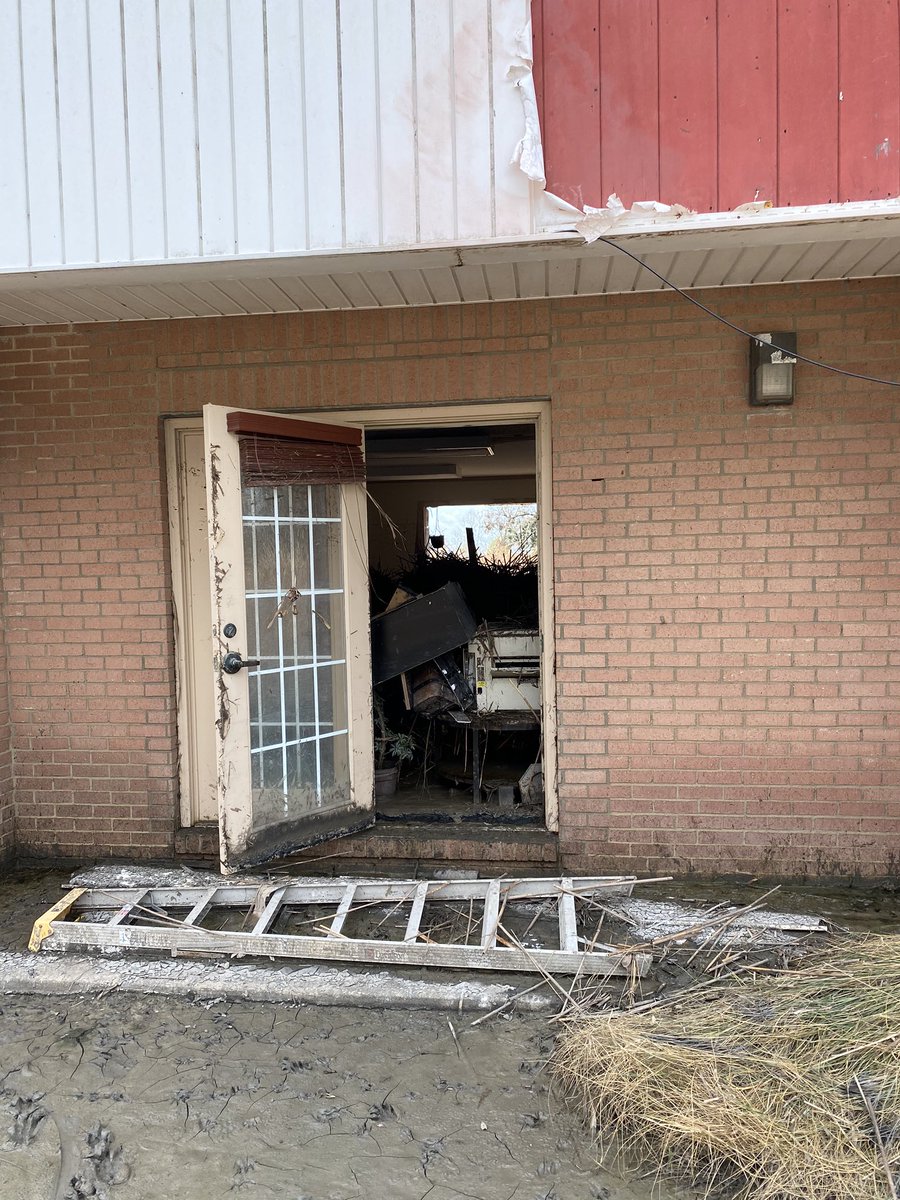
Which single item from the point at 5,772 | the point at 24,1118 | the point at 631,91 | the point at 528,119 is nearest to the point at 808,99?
the point at 631,91

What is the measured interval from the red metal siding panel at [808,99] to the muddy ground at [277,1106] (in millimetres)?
3123

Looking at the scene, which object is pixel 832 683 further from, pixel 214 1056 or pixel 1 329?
pixel 1 329

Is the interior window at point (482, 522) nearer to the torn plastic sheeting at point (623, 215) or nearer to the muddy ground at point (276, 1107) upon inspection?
the torn plastic sheeting at point (623, 215)

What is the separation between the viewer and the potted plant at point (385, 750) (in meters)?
5.01

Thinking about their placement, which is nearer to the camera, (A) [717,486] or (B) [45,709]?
(A) [717,486]

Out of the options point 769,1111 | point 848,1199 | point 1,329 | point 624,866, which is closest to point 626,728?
point 624,866

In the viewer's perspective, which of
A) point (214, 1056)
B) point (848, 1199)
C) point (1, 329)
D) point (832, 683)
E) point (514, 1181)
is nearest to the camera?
point (848, 1199)

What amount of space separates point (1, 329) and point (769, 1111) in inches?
191

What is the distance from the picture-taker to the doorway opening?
189 inches

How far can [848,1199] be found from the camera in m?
2.02

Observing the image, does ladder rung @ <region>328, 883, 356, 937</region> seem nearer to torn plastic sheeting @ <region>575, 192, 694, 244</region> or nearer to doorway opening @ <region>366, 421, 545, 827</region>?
doorway opening @ <region>366, 421, 545, 827</region>

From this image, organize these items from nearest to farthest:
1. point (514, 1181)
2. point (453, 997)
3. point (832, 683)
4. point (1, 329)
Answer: point (514, 1181)
point (453, 997)
point (832, 683)
point (1, 329)

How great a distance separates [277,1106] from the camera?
2553 millimetres

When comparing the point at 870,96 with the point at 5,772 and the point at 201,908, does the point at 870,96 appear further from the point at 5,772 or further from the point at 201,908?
the point at 5,772
